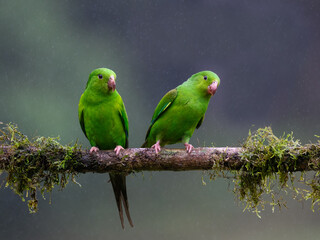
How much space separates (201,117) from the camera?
4031 millimetres

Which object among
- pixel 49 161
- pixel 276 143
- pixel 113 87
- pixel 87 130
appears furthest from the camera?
pixel 87 130

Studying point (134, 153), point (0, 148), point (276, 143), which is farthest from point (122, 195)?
point (276, 143)

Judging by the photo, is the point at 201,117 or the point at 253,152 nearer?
the point at 253,152

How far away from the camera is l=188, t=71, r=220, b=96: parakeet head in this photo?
12.5ft

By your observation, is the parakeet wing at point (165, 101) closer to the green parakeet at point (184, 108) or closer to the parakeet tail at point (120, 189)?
the green parakeet at point (184, 108)

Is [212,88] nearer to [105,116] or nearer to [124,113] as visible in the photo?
[124,113]

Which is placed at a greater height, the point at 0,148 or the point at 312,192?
the point at 0,148

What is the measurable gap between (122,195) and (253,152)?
5.07 feet

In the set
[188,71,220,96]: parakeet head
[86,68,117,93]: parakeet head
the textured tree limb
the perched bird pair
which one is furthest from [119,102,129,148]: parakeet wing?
[188,71,220,96]: parakeet head

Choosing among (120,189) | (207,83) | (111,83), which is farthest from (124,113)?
(207,83)

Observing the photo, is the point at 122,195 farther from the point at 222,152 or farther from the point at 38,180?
the point at 222,152

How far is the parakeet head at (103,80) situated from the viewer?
144 inches

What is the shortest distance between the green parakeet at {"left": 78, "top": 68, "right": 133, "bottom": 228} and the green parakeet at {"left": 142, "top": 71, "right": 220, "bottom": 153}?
16.8 inches

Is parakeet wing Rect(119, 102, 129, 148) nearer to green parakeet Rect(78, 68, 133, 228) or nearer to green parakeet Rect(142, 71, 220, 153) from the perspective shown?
green parakeet Rect(78, 68, 133, 228)
